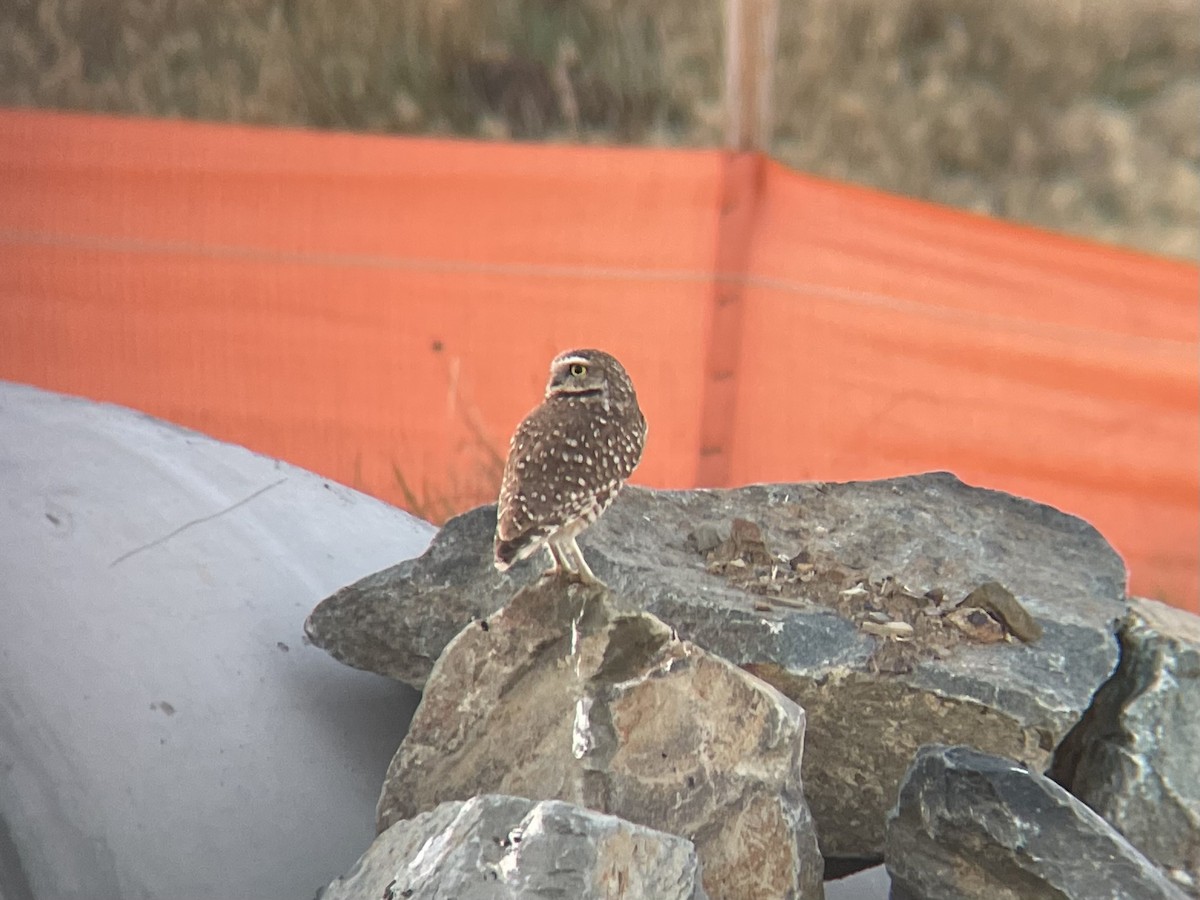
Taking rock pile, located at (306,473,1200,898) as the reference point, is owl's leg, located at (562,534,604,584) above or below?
above

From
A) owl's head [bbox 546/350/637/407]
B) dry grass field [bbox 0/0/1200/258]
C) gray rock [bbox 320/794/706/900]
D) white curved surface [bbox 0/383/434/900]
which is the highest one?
dry grass field [bbox 0/0/1200/258]

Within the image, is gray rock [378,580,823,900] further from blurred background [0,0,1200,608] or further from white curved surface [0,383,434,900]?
blurred background [0,0,1200,608]

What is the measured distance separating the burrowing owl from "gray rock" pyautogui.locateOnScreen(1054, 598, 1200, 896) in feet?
3.65

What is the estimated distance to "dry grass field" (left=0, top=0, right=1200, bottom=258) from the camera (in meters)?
3.73

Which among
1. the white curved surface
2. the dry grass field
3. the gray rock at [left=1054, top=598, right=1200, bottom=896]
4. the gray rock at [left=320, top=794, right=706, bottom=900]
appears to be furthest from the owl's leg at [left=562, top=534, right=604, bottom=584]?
the dry grass field

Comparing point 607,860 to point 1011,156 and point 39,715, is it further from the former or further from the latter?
point 1011,156

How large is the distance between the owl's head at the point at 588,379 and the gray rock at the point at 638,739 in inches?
12.8

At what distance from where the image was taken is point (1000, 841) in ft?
7.34

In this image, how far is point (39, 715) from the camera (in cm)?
274

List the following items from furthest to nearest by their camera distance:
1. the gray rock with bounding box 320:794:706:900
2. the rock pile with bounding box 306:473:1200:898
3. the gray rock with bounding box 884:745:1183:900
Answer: the rock pile with bounding box 306:473:1200:898, the gray rock with bounding box 884:745:1183:900, the gray rock with bounding box 320:794:706:900

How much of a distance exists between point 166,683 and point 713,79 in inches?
82.8

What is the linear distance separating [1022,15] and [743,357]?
122 cm

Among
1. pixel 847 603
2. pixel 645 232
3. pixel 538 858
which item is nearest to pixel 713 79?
pixel 645 232

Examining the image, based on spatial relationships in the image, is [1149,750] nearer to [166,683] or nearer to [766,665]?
[766,665]
